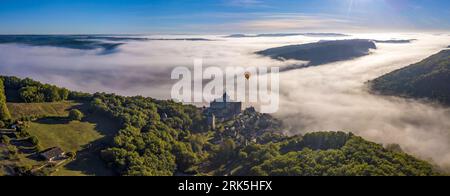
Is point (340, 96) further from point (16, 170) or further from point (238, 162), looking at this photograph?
point (16, 170)

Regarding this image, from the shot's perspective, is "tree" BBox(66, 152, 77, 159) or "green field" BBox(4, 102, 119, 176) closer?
"green field" BBox(4, 102, 119, 176)

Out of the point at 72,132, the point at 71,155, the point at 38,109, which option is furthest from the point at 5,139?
the point at 38,109

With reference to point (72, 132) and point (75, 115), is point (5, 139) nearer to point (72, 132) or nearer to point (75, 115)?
point (72, 132)

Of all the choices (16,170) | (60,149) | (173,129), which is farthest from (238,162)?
(16,170)

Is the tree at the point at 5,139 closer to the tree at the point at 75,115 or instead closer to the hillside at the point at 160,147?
the hillside at the point at 160,147

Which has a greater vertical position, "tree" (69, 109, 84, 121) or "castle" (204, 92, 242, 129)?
"tree" (69, 109, 84, 121)

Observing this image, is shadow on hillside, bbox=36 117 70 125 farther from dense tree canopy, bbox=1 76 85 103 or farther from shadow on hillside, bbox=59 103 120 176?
dense tree canopy, bbox=1 76 85 103

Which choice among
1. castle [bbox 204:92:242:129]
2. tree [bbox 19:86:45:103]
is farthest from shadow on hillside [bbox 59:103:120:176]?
castle [bbox 204:92:242:129]
